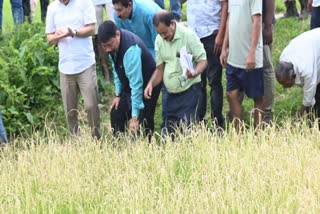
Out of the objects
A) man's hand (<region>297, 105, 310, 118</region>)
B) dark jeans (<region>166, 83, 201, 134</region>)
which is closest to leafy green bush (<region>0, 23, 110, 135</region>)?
dark jeans (<region>166, 83, 201, 134</region>)

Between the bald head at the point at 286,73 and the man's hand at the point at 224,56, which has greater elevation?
the man's hand at the point at 224,56

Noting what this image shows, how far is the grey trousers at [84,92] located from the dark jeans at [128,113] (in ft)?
1.13

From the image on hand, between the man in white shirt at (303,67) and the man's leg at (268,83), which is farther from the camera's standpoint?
the man's leg at (268,83)

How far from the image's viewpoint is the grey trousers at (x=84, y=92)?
245 inches

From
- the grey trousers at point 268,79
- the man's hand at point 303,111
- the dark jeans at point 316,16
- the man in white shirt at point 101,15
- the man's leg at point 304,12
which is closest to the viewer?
the man's hand at point 303,111

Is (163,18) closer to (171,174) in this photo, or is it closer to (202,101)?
(202,101)

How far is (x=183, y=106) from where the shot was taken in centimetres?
572

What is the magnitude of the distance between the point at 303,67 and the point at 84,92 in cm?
198

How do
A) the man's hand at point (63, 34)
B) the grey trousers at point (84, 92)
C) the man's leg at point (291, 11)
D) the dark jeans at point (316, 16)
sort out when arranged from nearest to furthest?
the man's hand at point (63, 34) < the grey trousers at point (84, 92) < the dark jeans at point (316, 16) < the man's leg at point (291, 11)

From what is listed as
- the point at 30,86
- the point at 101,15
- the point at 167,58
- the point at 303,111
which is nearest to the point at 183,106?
the point at 167,58

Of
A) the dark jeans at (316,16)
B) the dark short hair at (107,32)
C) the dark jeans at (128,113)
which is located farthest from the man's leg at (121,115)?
the dark jeans at (316,16)

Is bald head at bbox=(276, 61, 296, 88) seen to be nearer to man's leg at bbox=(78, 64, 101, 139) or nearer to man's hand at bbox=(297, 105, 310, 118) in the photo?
man's hand at bbox=(297, 105, 310, 118)

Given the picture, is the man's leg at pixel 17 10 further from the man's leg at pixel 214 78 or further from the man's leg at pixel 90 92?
the man's leg at pixel 214 78

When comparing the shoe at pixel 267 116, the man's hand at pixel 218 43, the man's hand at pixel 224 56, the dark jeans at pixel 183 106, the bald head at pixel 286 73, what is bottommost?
the shoe at pixel 267 116
